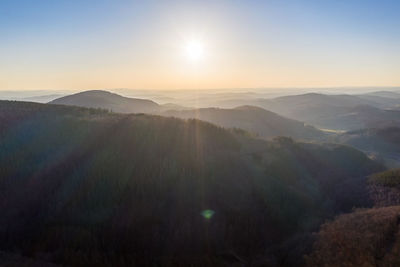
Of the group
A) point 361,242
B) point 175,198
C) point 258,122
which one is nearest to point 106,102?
point 258,122

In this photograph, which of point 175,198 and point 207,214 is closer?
point 207,214

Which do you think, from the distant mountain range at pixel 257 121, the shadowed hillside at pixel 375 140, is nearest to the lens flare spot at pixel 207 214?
the shadowed hillside at pixel 375 140

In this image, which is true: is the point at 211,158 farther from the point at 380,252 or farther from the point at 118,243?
the point at 380,252

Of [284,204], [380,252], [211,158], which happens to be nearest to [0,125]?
[211,158]

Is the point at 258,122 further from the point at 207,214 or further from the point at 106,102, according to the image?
the point at 106,102

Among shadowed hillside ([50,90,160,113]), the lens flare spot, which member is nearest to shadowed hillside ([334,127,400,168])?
the lens flare spot

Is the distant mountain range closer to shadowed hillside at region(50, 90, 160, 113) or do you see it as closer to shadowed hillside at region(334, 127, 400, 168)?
shadowed hillside at region(334, 127, 400, 168)

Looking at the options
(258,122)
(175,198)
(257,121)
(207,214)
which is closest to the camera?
(207,214)

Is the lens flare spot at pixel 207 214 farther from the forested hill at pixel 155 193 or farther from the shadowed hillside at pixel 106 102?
the shadowed hillside at pixel 106 102

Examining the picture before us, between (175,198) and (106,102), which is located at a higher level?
(106,102)
